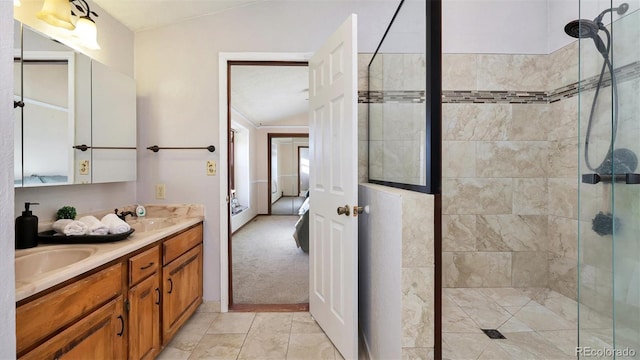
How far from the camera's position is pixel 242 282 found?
9.54 ft

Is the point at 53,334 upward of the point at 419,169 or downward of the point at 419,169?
downward

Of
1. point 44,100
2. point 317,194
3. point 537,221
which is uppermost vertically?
point 44,100

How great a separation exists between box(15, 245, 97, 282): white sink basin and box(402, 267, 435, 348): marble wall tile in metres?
1.49

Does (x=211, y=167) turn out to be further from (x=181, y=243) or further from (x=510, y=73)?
(x=510, y=73)

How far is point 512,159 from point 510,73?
0.80 meters

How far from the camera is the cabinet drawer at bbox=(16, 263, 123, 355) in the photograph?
88 centimetres

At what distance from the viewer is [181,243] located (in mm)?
1933

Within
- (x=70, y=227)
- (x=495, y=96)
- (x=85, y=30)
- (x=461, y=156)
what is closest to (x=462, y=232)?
(x=461, y=156)

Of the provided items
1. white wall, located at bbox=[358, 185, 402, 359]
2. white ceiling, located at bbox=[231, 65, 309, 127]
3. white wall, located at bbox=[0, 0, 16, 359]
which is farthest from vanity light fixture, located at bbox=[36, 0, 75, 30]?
white wall, located at bbox=[358, 185, 402, 359]

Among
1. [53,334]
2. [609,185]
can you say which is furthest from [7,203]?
[609,185]

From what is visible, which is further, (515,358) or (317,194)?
(317,194)

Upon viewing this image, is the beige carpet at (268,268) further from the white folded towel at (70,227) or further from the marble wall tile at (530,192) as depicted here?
the marble wall tile at (530,192)

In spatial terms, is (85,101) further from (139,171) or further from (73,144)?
(139,171)

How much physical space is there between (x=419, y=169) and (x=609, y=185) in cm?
85
